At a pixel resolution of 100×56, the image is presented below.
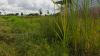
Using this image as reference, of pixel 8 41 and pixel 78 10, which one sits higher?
pixel 78 10

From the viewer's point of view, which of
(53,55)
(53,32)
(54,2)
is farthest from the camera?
(53,32)

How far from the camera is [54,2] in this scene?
6219mm

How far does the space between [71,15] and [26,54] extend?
122 centimetres

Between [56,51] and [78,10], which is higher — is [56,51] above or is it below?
below

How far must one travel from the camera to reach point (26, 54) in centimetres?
602

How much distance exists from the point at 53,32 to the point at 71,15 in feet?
4.03

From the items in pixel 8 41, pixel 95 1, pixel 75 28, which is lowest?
pixel 8 41

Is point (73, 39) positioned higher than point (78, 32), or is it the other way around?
point (78, 32)

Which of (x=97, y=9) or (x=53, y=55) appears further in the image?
(x=97, y=9)

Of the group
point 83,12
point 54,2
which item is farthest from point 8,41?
point 83,12

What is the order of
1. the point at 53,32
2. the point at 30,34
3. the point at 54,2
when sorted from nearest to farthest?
the point at 54,2
the point at 53,32
the point at 30,34

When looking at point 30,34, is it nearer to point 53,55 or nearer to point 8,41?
point 8,41

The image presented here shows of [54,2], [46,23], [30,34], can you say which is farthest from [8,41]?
[54,2]

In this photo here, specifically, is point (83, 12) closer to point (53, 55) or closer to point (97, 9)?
point (97, 9)
